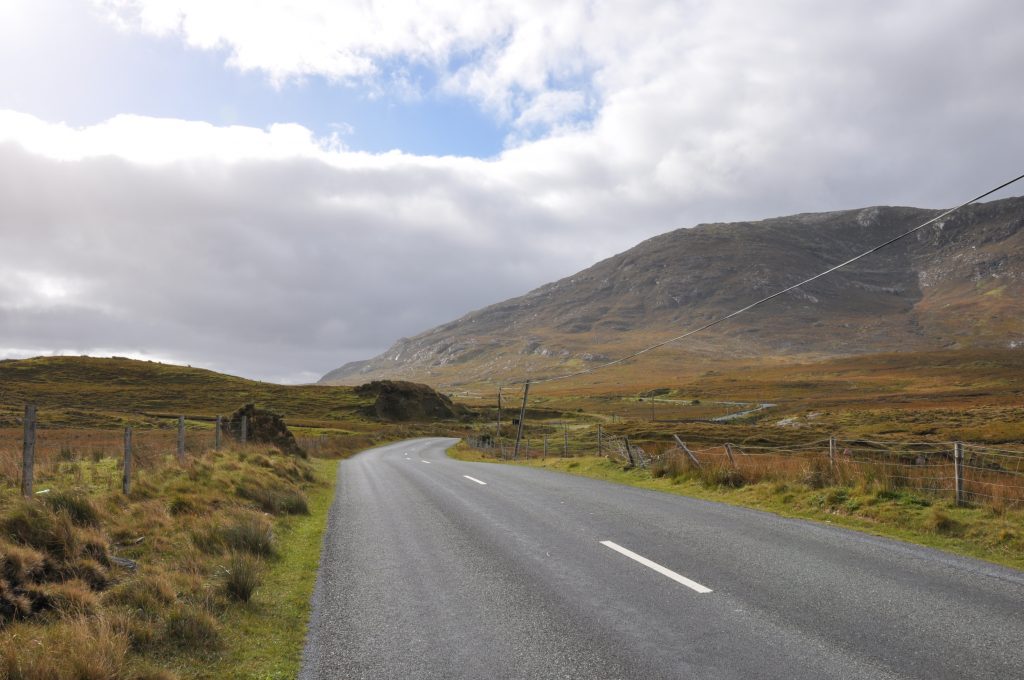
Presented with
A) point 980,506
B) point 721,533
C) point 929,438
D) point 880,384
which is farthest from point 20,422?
point 880,384

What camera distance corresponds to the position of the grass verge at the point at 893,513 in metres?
9.49

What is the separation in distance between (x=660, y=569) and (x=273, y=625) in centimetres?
456

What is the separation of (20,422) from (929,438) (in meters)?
62.8

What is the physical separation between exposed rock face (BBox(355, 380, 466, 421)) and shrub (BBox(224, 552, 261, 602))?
331ft

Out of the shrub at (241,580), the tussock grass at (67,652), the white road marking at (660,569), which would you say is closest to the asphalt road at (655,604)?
the white road marking at (660,569)

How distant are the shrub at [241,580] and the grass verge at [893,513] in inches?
383

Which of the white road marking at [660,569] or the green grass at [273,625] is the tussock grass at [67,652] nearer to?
the green grass at [273,625]

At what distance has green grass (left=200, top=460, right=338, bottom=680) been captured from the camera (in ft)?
17.2

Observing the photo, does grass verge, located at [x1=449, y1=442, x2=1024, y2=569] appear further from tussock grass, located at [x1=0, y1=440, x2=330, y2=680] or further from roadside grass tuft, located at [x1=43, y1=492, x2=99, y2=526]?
roadside grass tuft, located at [x1=43, y1=492, x2=99, y2=526]

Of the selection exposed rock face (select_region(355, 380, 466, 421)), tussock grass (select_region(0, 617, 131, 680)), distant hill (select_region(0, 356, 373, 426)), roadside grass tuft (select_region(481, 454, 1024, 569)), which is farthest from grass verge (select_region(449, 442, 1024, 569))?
exposed rock face (select_region(355, 380, 466, 421))

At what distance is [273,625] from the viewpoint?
6.31 metres

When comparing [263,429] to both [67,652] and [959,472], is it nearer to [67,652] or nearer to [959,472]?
[67,652]

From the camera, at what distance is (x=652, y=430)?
59.4 m

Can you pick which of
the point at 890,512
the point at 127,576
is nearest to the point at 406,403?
the point at 890,512
